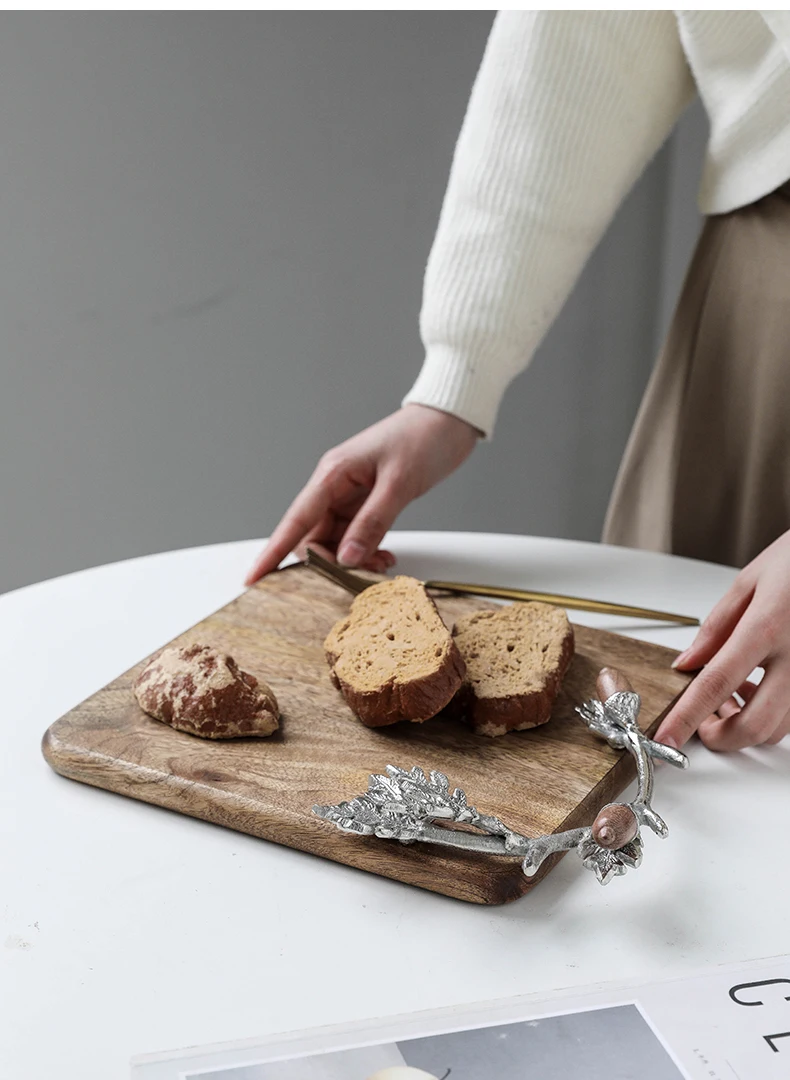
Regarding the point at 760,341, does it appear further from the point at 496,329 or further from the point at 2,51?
the point at 2,51

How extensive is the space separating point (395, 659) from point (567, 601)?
0.29 meters

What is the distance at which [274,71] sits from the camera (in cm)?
202

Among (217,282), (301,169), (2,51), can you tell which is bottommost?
(217,282)

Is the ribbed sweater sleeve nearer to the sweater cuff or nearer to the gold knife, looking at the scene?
the sweater cuff

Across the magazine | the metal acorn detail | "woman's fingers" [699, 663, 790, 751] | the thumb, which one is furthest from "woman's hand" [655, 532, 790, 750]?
the thumb

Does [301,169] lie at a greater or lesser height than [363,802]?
greater

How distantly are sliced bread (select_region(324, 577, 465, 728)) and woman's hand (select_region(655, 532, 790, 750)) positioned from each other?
0.16 metres

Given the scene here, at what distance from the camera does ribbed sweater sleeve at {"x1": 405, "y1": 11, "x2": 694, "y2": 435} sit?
46.7 inches

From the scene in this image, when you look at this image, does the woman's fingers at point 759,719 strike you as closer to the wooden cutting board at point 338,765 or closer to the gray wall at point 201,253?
the wooden cutting board at point 338,765

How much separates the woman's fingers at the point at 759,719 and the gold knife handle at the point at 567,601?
0.22 m

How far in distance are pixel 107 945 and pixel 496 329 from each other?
2.73 ft

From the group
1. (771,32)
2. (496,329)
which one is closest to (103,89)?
(496,329)

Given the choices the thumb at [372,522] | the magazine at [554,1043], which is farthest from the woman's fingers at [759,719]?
the thumb at [372,522]

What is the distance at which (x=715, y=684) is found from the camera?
2.58 feet
